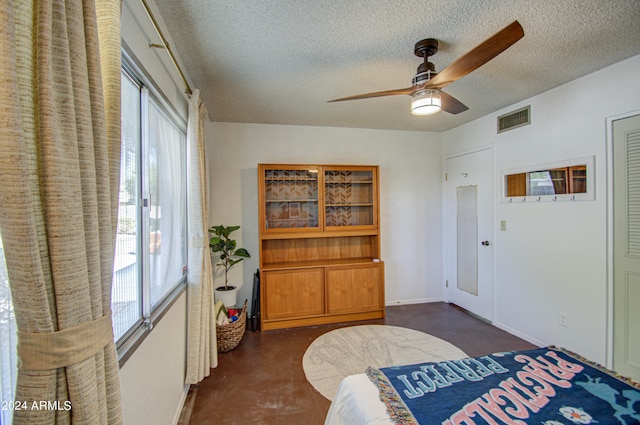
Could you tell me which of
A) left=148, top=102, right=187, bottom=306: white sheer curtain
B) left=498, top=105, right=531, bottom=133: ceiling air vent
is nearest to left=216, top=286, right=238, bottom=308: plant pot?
left=148, top=102, right=187, bottom=306: white sheer curtain

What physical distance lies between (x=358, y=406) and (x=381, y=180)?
3.19m

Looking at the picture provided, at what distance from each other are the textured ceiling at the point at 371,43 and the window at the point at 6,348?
158cm

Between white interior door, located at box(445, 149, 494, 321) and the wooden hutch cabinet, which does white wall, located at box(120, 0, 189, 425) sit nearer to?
the wooden hutch cabinet

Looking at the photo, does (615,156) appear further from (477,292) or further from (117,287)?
(117,287)

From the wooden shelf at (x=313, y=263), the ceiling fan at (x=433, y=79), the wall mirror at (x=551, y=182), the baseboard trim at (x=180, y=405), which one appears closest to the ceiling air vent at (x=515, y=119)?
the wall mirror at (x=551, y=182)

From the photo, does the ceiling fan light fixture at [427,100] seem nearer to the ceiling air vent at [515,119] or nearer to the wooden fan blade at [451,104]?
the wooden fan blade at [451,104]

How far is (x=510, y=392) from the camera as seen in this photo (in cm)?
125

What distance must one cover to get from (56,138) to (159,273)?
4.49 ft

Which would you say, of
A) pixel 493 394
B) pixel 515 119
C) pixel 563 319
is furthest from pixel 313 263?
pixel 515 119

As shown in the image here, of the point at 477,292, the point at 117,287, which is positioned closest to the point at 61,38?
the point at 117,287

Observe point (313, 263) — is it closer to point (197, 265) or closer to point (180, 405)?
point (197, 265)

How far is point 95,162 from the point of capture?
693 millimetres

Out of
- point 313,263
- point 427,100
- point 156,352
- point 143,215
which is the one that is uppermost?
point 427,100

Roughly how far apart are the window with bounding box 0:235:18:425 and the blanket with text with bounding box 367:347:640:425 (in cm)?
122
